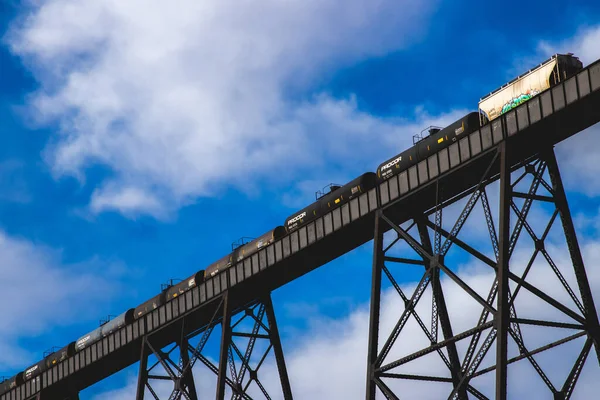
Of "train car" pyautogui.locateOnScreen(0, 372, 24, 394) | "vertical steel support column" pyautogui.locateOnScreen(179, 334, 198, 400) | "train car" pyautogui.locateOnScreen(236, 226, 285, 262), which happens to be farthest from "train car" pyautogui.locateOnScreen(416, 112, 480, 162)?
"train car" pyautogui.locateOnScreen(0, 372, 24, 394)

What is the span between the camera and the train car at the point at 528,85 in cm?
Answer: 4847

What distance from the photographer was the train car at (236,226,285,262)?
61094 mm

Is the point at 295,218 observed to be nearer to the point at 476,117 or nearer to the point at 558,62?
the point at 476,117

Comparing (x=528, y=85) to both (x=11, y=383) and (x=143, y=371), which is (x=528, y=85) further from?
(x=11, y=383)

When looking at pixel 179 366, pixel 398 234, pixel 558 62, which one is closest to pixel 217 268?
pixel 179 366

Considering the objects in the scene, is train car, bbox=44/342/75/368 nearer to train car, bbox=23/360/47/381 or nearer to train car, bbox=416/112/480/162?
train car, bbox=23/360/47/381

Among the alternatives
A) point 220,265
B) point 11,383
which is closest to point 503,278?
point 220,265

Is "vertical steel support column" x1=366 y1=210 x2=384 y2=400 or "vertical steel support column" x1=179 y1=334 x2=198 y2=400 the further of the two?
"vertical steel support column" x1=179 y1=334 x2=198 y2=400

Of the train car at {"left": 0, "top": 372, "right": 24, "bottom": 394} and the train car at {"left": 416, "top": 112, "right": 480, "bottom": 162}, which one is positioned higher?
the train car at {"left": 0, "top": 372, "right": 24, "bottom": 394}

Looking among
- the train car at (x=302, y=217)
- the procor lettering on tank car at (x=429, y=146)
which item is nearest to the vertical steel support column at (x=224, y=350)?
the train car at (x=302, y=217)

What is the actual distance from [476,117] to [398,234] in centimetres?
674

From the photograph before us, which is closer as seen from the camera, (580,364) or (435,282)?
(580,364)

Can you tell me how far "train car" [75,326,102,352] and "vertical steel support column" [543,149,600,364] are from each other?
34.5 m

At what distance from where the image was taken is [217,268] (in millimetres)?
65438
